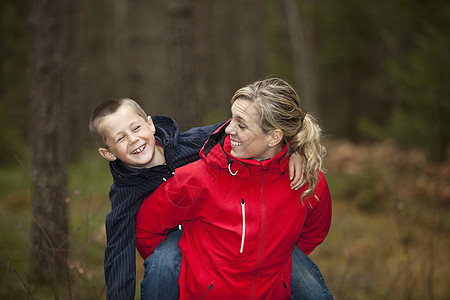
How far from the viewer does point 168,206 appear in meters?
2.42

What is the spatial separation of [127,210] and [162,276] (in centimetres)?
47

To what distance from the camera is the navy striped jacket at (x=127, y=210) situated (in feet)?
7.86

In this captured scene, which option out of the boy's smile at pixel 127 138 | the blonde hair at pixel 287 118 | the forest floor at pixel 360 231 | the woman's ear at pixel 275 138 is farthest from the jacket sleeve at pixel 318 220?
the boy's smile at pixel 127 138

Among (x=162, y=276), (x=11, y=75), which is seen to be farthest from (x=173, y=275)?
(x=11, y=75)

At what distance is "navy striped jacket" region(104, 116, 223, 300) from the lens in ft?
7.86

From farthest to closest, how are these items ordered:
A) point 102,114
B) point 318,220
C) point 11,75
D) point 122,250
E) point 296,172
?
point 11,75, point 318,220, point 102,114, point 296,172, point 122,250

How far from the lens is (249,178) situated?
8.18ft

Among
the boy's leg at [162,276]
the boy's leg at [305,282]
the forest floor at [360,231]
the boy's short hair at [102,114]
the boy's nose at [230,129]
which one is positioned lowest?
the forest floor at [360,231]

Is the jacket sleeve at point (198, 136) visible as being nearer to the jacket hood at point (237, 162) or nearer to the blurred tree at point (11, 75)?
the jacket hood at point (237, 162)

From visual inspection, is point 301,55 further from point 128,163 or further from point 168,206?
point 168,206

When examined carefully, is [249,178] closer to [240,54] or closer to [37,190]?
[37,190]

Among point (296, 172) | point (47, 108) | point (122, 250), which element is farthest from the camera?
point (47, 108)

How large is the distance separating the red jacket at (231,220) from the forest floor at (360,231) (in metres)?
0.86

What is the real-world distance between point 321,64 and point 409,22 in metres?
5.58
